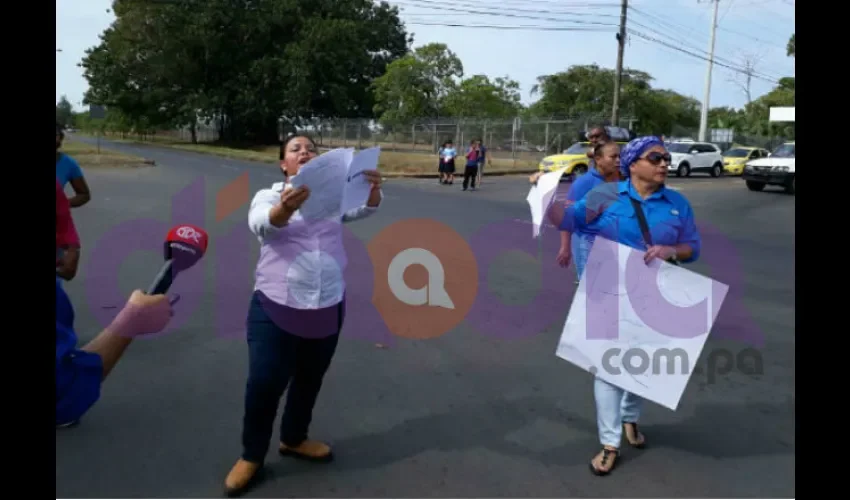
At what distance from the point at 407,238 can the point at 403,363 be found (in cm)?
573

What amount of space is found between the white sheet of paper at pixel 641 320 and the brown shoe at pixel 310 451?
1.32 metres

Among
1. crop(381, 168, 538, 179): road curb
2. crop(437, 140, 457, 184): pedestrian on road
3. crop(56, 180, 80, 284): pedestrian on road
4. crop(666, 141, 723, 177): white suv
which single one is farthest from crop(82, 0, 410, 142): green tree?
crop(56, 180, 80, 284): pedestrian on road

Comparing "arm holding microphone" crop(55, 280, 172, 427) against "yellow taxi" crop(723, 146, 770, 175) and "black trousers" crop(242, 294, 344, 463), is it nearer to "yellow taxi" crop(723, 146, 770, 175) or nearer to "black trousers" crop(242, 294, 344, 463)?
"black trousers" crop(242, 294, 344, 463)

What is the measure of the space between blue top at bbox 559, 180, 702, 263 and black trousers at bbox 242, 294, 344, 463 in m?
1.41

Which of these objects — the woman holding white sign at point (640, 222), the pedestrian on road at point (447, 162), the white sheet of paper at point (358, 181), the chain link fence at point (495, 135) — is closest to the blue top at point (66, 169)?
the white sheet of paper at point (358, 181)

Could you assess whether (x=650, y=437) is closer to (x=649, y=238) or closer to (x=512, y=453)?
(x=512, y=453)

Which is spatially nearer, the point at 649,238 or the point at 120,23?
the point at 649,238

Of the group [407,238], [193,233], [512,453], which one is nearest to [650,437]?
[512,453]

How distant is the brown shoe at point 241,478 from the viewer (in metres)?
3.20

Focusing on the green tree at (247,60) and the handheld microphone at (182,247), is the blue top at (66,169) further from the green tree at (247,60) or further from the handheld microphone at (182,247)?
the green tree at (247,60)

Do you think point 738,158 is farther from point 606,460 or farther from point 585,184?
point 606,460

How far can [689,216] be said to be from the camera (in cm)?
365

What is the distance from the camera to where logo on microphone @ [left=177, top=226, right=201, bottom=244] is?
2258mm

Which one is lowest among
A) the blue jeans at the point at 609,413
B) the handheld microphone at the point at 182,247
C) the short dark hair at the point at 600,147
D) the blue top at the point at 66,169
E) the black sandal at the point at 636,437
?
the black sandal at the point at 636,437
